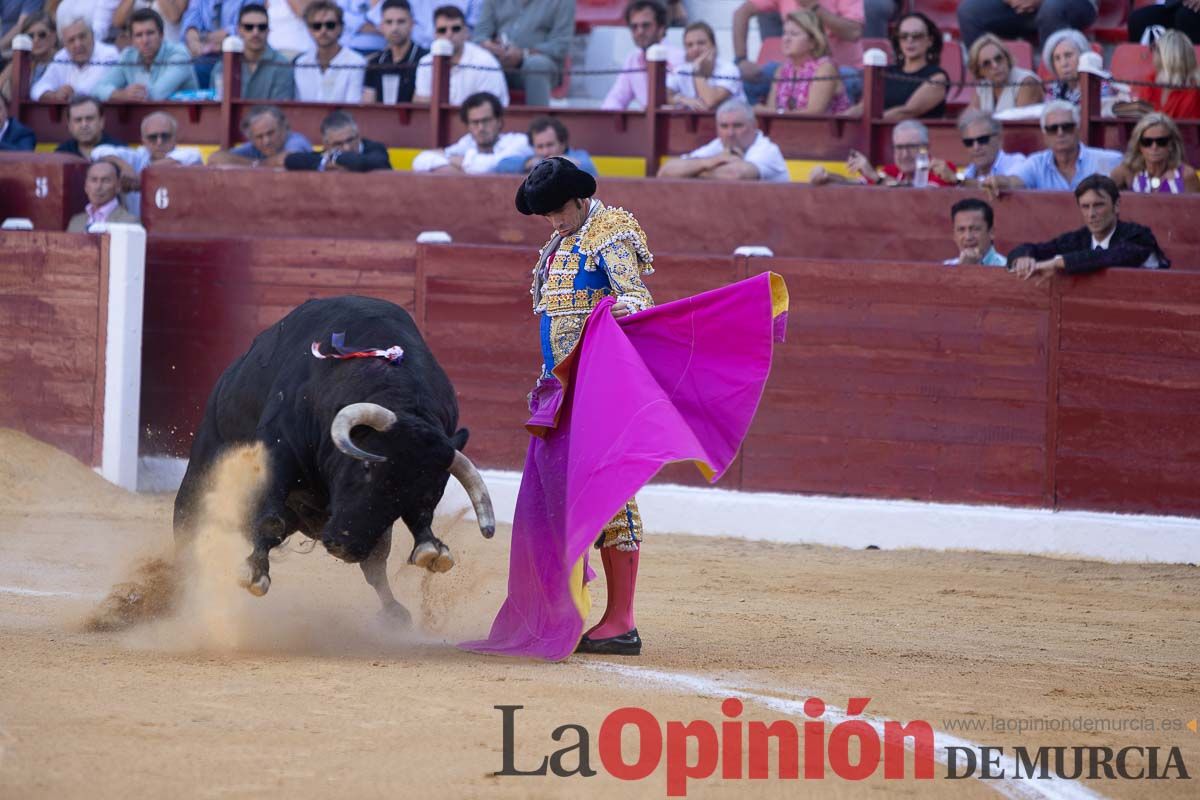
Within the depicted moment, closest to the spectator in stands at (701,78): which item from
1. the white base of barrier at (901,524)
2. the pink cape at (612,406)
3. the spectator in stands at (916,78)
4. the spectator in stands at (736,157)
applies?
the spectator in stands at (736,157)

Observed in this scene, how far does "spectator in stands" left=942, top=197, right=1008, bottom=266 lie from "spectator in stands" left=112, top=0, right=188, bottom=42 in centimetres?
537

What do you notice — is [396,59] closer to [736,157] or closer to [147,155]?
[147,155]

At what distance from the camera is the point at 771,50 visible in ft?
29.4

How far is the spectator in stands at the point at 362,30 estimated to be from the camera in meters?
9.30

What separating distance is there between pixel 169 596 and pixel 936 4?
21.8ft

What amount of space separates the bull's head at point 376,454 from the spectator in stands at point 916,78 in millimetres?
4194

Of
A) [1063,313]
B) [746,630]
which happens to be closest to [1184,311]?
[1063,313]

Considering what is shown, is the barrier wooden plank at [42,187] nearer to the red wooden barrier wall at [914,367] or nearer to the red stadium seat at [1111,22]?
the red wooden barrier wall at [914,367]

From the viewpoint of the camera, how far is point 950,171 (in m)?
7.02

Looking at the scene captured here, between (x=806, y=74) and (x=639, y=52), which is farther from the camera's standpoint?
(x=639, y=52)

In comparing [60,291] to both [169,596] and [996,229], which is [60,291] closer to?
Answer: [169,596]

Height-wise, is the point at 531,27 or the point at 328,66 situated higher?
the point at 531,27

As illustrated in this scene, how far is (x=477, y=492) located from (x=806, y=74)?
4.72 metres

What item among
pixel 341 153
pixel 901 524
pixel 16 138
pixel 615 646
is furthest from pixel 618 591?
pixel 16 138
